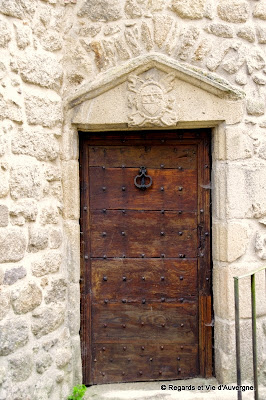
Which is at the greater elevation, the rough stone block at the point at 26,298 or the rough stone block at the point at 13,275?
the rough stone block at the point at 13,275

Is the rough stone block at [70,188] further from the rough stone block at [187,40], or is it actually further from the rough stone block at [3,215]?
the rough stone block at [187,40]

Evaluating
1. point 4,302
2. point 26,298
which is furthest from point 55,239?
point 4,302

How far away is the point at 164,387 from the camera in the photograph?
11.1 feet

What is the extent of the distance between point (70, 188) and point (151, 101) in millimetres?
938

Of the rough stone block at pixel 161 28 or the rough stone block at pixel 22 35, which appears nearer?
the rough stone block at pixel 22 35

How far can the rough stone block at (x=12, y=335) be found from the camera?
9.00 ft

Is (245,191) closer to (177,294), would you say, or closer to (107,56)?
(177,294)

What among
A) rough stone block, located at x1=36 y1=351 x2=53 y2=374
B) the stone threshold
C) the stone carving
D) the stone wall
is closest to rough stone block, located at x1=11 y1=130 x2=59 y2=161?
the stone wall

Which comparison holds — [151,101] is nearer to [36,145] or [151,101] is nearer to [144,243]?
[36,145]

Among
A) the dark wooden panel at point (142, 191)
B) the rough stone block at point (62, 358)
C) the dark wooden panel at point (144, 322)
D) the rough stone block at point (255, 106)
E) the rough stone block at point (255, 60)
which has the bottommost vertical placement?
the rough stone block at point (62, 358)

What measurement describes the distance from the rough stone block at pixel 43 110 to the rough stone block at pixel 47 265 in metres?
0.99

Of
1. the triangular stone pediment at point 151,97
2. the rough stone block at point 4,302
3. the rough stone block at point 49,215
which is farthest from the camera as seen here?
→ the triangular stone pediment at point 151,97

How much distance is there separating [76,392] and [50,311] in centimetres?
73

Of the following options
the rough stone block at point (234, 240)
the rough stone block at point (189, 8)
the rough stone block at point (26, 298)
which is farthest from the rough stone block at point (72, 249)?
the rough stone block at point (189, 8)
